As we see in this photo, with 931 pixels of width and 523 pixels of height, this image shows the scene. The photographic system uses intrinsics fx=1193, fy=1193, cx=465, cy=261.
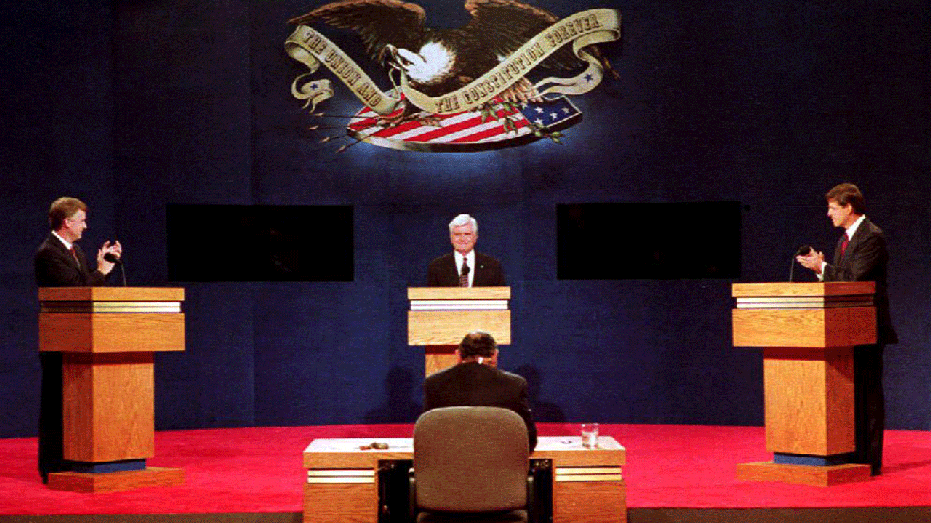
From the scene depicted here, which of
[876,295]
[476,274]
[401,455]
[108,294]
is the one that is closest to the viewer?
[401,455]

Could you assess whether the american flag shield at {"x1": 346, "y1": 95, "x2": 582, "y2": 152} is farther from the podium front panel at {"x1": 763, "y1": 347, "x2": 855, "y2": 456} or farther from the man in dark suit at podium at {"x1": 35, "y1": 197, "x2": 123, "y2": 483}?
the podium front panel at {"x1": 763, "y1": 347, "x2": 855, "y2": 456}

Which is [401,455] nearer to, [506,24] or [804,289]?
[804,289]

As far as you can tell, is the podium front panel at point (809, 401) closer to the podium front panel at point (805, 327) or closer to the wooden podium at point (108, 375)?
the podium front panel at point (805, 327)

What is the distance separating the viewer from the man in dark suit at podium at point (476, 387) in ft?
16.0

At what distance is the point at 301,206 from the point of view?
9.89 metres

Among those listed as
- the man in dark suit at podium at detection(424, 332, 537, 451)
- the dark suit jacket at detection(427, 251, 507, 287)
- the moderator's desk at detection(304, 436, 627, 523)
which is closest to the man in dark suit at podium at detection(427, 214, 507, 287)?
the dark suit jacket at detection(427, 251, 507, 287)

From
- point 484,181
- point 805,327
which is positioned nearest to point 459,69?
point 484,181

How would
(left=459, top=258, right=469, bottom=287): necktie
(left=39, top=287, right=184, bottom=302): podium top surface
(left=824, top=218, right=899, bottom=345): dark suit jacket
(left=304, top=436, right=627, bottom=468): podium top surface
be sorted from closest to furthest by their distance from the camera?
(left=304, top=436, right=627, bottom=468): podium top surface, (left=39, top=287, right=184, bottom=302): podium top surface, (left=824, top=218, right=899, bottom=345): dark suit jacket, (left=459, top=258, right=469, bottom=287): necktie

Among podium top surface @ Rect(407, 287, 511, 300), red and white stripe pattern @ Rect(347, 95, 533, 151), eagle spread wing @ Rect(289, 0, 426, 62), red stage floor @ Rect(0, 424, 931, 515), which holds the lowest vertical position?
red stage floor @ Rect(0, 424, 931, 515)

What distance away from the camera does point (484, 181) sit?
32.5 feet

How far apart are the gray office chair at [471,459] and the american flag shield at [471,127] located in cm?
554

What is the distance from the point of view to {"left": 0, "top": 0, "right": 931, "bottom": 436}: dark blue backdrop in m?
9.36

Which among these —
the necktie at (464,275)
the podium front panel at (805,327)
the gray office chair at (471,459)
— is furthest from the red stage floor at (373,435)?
the gray office chair at (471,459)

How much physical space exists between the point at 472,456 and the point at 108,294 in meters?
3.04
